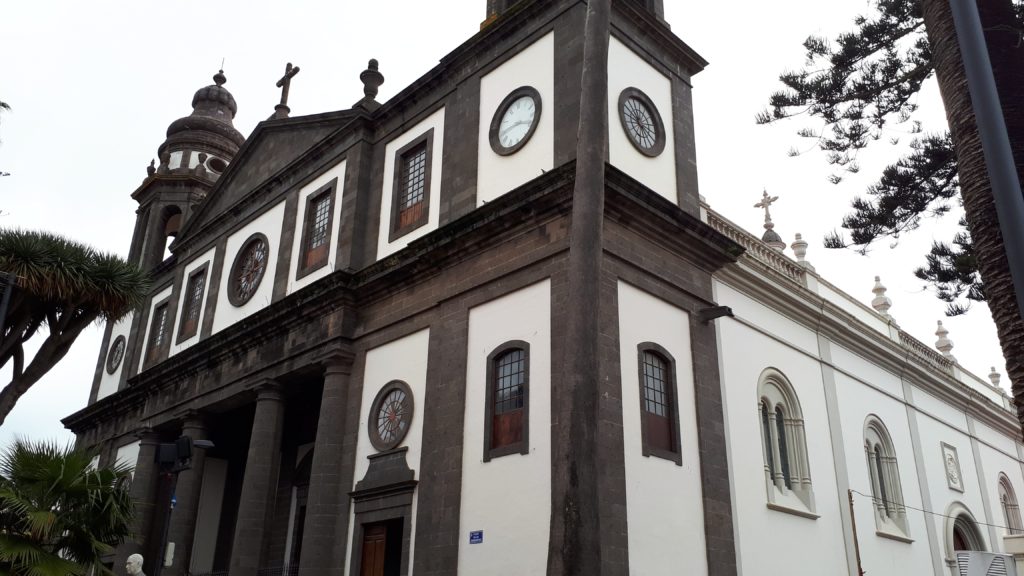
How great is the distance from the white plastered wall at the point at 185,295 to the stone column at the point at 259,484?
5.44 m

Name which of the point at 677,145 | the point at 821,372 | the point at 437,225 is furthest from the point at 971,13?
the point at 821,372

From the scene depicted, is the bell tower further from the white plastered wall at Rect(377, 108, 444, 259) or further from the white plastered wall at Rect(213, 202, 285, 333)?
the white plastered wall at Rect(377, 108, 444, 259)

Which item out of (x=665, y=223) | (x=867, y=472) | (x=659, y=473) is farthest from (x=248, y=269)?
(x=867, y=472)

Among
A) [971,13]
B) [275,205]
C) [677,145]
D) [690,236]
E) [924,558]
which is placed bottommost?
[924,558]

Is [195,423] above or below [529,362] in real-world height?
above

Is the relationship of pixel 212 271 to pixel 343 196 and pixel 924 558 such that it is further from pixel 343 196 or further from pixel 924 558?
pixel 924 558

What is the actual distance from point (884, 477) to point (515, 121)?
44.7ft

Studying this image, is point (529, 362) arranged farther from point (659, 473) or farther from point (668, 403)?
point (659, 473)

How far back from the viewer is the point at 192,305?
85.2 ft

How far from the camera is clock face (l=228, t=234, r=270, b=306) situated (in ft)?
75.0

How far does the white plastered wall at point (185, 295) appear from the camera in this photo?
81.2 feet

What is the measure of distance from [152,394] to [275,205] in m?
6.95

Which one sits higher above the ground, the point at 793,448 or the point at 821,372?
the point at 821,372

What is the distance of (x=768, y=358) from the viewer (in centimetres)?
1859
